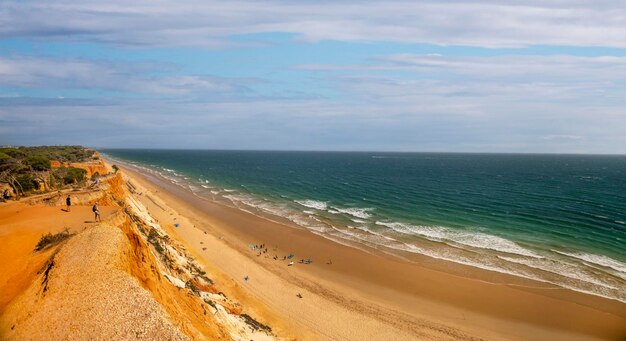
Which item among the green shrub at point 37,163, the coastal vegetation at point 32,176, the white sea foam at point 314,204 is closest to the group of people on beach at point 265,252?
the white sea foam at point 314,204

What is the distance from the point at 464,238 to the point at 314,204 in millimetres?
23810

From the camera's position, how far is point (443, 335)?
20.8 m

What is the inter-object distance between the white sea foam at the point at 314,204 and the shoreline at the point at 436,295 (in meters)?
15.9

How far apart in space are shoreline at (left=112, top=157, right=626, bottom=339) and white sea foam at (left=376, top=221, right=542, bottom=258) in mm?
5698

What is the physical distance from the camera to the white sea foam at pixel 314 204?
51.9 m

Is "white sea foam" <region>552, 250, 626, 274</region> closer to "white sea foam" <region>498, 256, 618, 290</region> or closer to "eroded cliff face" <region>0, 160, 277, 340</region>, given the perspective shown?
"white sea foam" <region>498, 256, 618, 290</region>

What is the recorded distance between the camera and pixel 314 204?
54.2 meters

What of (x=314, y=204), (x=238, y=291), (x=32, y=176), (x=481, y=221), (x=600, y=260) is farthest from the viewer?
(x=314, y=204)

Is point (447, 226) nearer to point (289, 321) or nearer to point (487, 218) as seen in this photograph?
point (487, 218)

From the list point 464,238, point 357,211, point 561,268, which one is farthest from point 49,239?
point 357,211

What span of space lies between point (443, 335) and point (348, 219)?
Answer: 2406 cm

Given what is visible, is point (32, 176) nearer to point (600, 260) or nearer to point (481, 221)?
point (481, 221)

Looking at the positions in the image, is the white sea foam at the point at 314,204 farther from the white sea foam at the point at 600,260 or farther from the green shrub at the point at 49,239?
the green shrub at the point at 49,239

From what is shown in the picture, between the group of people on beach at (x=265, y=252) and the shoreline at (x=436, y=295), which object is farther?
the group of people on beach at (x=265, y=252)
